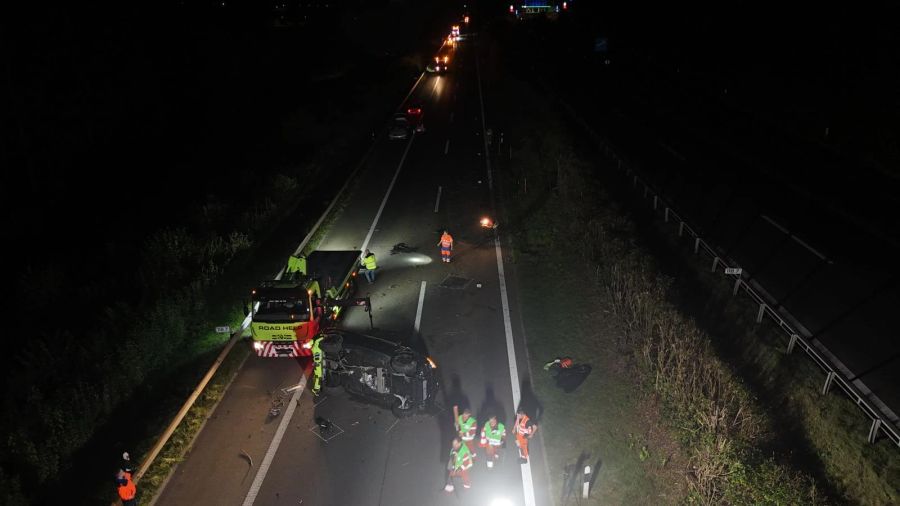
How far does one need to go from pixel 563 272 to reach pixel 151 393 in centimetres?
1349

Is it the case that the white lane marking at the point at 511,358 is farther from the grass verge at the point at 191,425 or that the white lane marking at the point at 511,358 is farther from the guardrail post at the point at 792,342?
the grass verge at the point at 191,425

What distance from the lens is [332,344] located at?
12.7 metres

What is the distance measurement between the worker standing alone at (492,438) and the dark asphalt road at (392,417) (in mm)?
289

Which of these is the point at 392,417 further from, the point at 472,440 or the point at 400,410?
the point at 472,440

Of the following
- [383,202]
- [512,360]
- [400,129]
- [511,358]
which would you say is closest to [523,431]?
[512,360]

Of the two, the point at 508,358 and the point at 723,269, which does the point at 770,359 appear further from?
the point at 508,358

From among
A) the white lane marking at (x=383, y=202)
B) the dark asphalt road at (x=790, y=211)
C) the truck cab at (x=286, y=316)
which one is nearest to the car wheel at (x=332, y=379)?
the truck cab at (x=286, y=316)

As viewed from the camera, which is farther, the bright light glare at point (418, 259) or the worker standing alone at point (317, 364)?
the bright light glare at point (418, 259)

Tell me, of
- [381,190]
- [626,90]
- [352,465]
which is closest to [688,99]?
[626,90]

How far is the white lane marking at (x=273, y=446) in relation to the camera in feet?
35.0

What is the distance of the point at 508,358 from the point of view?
14789 mm

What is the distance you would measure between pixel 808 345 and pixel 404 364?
9037mm

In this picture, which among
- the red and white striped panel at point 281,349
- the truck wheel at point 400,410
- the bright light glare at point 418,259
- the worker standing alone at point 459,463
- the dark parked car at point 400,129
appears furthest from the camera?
the dark parked car at point 400,129

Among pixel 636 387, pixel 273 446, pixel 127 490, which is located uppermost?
pixel 127 490
